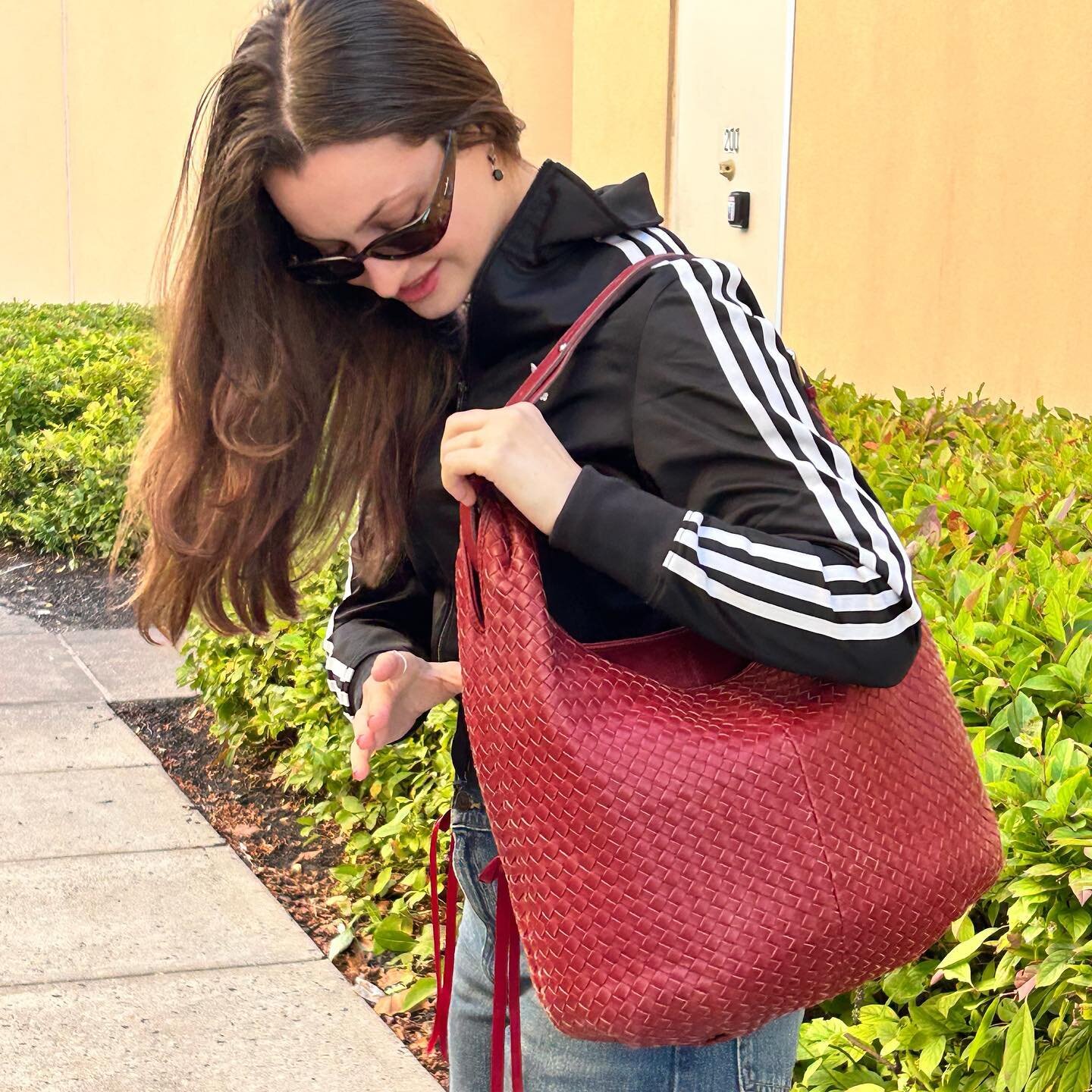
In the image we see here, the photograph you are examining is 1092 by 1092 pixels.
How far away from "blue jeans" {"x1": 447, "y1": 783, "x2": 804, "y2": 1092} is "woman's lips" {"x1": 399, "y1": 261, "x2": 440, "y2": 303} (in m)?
0.59

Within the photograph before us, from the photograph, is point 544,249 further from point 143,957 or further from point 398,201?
point 143,957

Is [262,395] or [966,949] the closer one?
[262,395]

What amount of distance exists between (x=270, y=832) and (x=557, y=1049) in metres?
3.10

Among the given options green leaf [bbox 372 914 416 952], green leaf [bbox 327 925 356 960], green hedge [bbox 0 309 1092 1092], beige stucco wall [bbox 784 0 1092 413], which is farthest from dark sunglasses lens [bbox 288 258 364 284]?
beige stucco wall [bbox 784 0 1092 413]

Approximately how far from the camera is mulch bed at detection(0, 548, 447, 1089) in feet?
11.9

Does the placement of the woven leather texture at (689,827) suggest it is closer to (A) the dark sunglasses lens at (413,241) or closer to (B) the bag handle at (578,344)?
(B) the bag handle at (578,344)

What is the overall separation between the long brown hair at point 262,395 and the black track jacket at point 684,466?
8.0 inches

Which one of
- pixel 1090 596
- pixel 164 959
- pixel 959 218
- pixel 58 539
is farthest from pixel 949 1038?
pixel 58 539

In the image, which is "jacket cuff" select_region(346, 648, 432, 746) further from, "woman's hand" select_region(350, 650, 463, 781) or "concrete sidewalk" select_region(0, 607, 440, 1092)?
"concrete sidewalk" select_region(0, 607, 440, 1092)

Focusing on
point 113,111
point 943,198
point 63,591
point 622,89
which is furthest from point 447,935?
point 113,111

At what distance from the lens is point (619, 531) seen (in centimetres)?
140

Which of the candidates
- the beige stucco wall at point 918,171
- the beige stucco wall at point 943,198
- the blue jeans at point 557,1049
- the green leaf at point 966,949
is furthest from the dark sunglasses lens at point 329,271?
the beige stucco wall at point 943,198

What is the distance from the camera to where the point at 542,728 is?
135 cm

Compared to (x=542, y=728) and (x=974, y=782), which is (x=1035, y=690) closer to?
(x=974, y=782)
